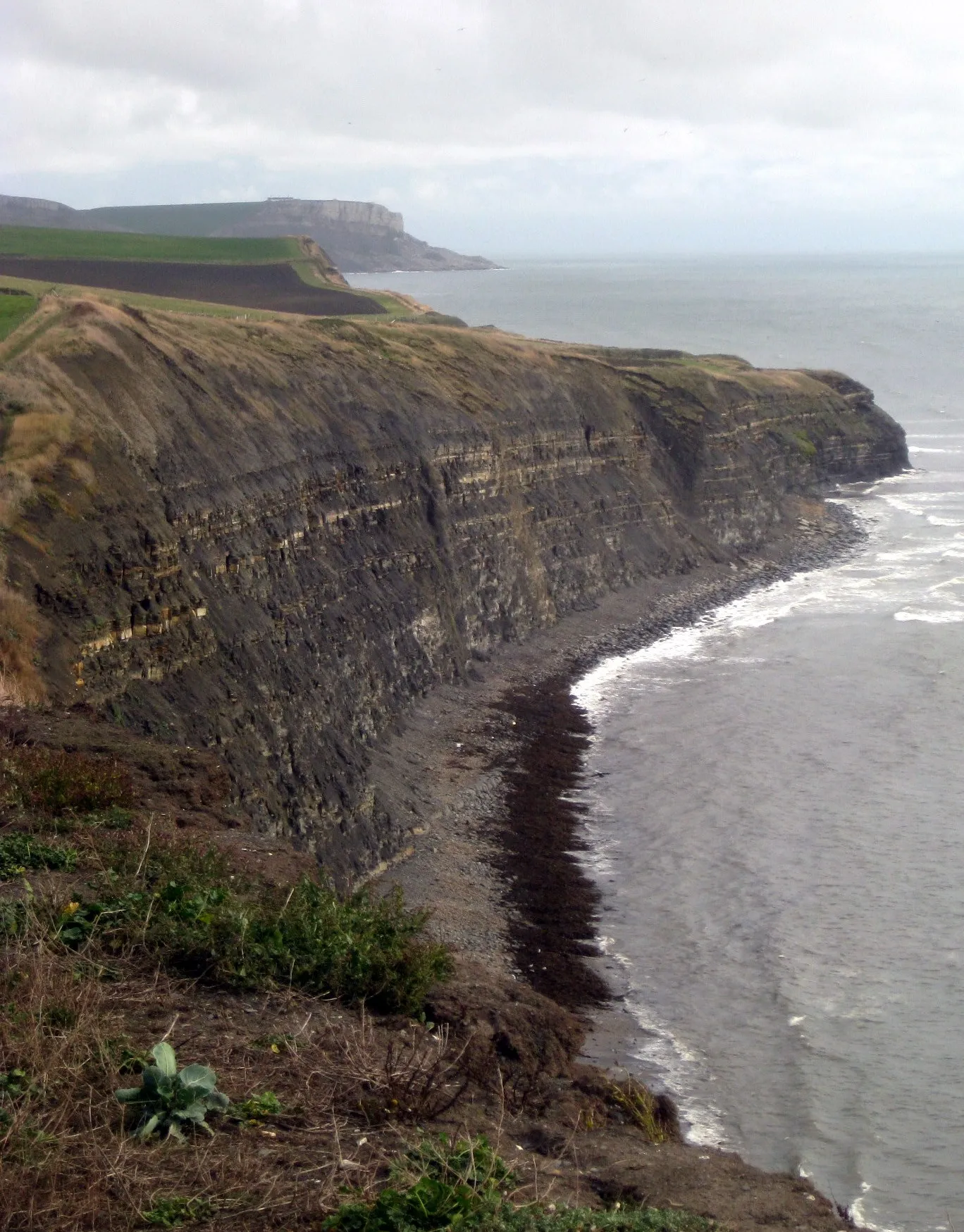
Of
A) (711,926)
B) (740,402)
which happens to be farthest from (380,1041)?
(740,402)

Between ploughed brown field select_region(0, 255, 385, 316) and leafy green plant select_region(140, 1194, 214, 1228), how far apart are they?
6746 centimetres

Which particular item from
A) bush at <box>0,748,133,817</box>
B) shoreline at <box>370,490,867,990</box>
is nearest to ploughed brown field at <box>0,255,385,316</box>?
shoreline at <box>370,490,867,990</box>

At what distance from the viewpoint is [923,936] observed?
26.5m

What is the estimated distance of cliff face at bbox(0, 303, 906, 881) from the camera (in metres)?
27.8

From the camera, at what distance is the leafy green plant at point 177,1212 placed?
8.15 meters

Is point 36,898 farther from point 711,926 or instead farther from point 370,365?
point 370,365

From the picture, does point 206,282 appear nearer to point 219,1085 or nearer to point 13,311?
point 13,311

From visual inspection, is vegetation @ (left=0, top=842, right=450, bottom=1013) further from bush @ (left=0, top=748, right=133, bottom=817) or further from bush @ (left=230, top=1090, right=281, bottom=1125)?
bush @ (left=230, top=1090, right=281, bottom=1125)

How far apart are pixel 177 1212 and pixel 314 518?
98.4 feet

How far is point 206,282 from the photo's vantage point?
3418 inches

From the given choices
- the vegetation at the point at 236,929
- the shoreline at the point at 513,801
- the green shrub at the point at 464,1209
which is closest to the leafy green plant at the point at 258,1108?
the green shrub at the point at 464,1209

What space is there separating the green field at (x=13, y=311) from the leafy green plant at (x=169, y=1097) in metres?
31.0

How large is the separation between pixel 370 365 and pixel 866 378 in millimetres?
98056

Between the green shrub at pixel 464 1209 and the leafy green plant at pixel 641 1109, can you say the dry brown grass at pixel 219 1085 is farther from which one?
the leafy green plant at pixel 641 1109
